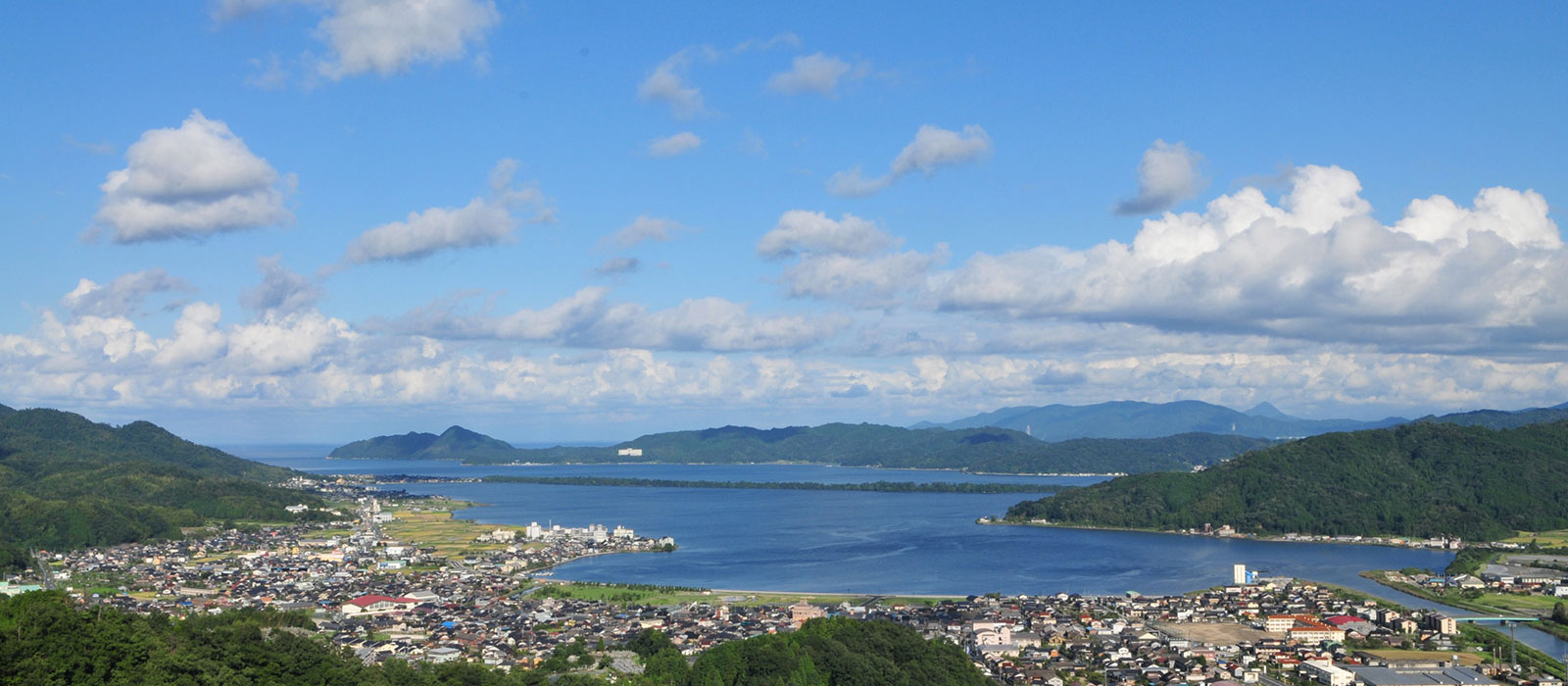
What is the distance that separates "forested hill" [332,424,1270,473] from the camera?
131750 millimetres

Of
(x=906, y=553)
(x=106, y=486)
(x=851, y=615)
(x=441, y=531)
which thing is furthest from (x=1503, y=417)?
(x=106, y=486)

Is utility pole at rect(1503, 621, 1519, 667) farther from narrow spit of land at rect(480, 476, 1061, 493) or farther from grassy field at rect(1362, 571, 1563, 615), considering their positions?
narrow spit of land at rect(480, 476, 1061, 493)

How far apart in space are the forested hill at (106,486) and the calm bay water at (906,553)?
46.6ft

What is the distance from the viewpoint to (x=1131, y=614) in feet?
107

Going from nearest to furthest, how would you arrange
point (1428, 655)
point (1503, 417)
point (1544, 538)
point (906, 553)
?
point (1428, 655) < point (906, 553) < point (1544, 538) < point (1503, 417)

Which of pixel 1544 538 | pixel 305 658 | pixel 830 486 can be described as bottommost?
pixel 1544 538

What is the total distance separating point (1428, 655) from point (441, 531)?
4526cm

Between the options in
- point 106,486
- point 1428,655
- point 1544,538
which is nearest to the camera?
point 1428,655

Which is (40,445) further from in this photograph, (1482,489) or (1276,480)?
(1482,489)

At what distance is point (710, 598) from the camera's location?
3506 cm

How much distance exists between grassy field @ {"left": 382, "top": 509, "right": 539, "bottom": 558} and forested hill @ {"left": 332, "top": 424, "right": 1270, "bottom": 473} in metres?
77.3

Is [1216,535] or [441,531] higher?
[441,531]

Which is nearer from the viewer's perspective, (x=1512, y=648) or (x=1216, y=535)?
(x=1512, y=648)

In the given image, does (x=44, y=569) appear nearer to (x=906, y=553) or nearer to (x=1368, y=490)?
(x=906, y=553)
